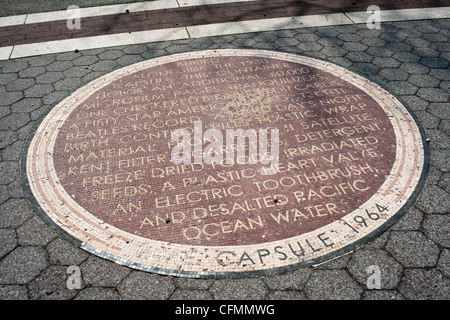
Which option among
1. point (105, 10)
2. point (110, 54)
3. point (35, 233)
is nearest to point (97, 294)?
point (35, 233)

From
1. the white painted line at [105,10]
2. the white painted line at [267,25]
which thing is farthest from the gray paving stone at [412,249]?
the white painted line at [105,10]

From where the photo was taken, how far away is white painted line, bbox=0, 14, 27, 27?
627 centimetres

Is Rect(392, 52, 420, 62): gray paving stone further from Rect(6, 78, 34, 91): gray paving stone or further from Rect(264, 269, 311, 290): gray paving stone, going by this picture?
Rect(6, 78, 34, 91): gray paving stone

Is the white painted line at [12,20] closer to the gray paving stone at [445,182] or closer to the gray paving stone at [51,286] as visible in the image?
the gray paving stone at [51,286]

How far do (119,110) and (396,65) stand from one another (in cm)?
379

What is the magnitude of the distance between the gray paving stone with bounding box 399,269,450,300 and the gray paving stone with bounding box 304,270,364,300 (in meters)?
0.32

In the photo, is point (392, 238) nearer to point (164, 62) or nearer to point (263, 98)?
point (263, 98)

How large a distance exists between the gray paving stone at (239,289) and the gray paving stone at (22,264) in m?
1.32

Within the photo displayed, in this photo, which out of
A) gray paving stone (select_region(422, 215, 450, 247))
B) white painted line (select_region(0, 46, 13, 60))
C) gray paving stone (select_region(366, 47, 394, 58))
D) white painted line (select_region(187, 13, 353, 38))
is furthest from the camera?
white painted line (select_region(187, 13, 353, 38))

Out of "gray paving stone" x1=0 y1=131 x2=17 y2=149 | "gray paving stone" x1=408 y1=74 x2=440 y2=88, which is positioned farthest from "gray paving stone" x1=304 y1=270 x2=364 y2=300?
"gray paving stone" x1=0 y1=131 x2=17 y2=149

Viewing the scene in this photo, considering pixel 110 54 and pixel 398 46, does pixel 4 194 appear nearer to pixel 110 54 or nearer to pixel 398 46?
pixel 110 54

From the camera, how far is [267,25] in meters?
6.02
